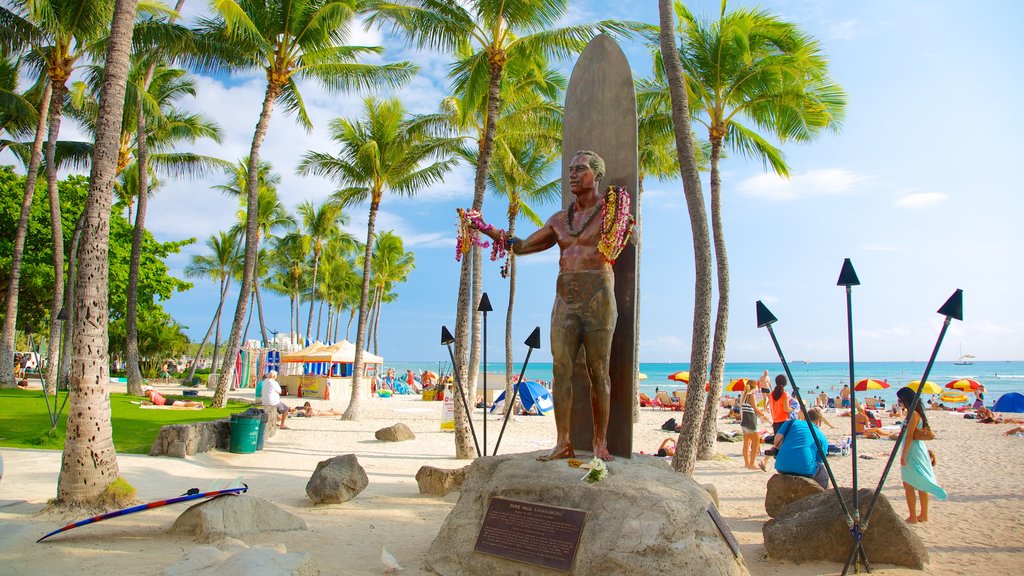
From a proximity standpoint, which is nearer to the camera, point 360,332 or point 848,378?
point 360,332

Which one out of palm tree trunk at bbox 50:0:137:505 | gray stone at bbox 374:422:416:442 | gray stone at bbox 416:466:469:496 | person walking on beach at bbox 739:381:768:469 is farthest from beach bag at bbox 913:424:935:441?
gray stone at bbox 374:422:416:442

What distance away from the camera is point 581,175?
512 centimetres

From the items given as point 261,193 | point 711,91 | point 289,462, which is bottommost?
point 289,462

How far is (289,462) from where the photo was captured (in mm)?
10891

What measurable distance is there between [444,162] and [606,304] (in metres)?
15.7

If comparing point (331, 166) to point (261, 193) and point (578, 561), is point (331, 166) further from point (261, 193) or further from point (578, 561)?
point (578, 561)

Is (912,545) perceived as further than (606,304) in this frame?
Yes

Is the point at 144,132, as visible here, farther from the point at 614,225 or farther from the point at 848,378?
the point at 848,378

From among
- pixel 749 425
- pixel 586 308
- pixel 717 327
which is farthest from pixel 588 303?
pixel 749 425

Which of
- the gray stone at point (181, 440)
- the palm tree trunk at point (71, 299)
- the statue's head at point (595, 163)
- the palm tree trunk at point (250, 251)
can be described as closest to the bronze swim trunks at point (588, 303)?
the statue's head at point (595, 163)

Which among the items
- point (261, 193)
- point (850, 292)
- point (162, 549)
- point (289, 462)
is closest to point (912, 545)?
point (850, 292)

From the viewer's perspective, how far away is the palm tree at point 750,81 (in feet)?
38.5

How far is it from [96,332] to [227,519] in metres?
2.59

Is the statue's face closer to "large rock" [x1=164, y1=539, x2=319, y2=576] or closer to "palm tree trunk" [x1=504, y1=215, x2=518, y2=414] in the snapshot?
"large rock" [x1=164, y1=539, x2=319, y2=576]
